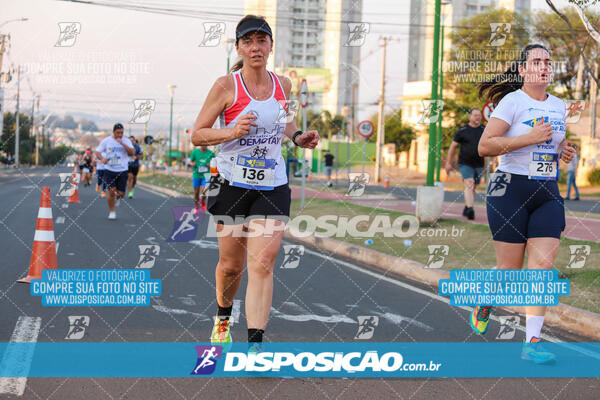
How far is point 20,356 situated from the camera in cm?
413

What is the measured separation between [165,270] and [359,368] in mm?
4049

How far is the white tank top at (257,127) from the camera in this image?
3988 millimetres

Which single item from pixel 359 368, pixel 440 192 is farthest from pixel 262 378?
pixel 440 192

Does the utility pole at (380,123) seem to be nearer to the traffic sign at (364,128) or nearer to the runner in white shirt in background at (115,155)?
the traffic sign at (364,128)

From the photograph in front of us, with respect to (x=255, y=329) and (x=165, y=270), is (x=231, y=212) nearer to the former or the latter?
(x=255, y=329)

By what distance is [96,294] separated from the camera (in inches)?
219

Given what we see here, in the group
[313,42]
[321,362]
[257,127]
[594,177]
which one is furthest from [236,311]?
[313,42]

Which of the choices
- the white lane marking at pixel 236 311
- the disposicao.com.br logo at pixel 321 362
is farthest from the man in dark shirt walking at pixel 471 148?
the disposicao.com.br logo at pixel 321 362

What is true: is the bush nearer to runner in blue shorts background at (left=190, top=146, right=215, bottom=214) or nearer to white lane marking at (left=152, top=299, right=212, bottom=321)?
runner in blue shorts background at (left=190, top=146, right=215, bottom=214)

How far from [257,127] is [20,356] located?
6.41ft

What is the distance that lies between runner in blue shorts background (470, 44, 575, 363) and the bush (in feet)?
104

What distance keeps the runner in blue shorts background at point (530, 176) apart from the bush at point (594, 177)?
31.7 m

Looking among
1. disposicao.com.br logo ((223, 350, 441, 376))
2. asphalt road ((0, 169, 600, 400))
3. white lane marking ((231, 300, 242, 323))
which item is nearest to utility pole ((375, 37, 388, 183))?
asphalt road ((0, 169, 600, 400))

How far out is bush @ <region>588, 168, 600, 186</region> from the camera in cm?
3366
